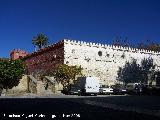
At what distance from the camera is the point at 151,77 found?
5381 centimetres

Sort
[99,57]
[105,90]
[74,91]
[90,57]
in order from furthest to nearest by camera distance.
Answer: [99,57], [90,57], [105,90], [74,91]

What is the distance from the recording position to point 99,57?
46844 millimetres

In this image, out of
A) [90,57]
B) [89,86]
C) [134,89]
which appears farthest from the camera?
[90,57]

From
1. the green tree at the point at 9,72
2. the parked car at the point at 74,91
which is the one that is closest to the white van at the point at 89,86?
the parked car at the point at 74,91

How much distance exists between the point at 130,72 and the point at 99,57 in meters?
7.45

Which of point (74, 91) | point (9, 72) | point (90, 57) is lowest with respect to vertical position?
point (74, 91)

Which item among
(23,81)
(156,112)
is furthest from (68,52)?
(156,112)

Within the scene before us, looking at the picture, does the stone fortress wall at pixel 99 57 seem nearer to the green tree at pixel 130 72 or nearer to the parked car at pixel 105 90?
the green tree at pixel 130 72

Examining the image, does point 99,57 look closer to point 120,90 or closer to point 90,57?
point 90,57

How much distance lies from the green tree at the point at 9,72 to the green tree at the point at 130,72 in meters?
17.4

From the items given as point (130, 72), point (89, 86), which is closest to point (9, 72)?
point (89, 86)

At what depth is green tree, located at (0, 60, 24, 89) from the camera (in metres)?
39.0

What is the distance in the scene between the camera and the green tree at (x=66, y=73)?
136 feet

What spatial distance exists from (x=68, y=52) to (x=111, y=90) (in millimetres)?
10142
